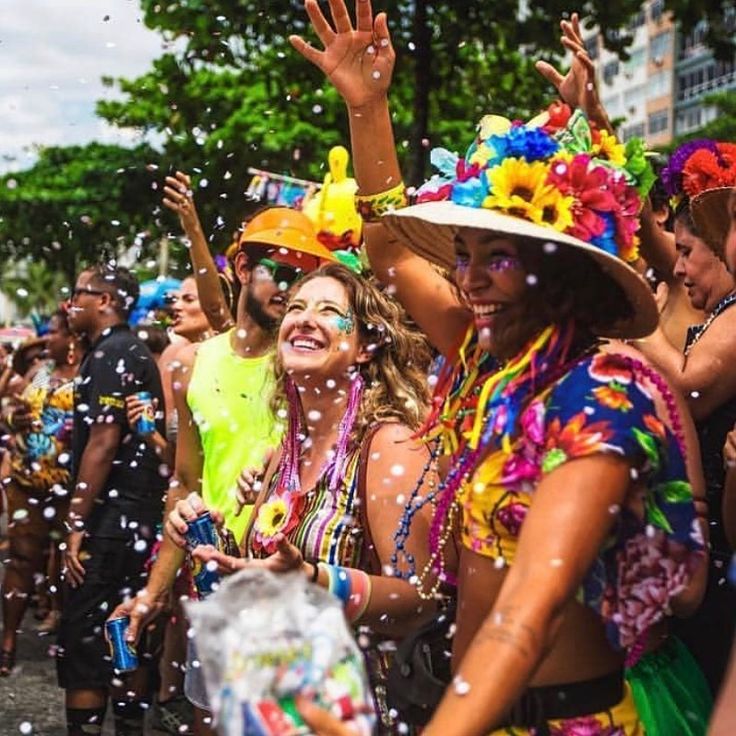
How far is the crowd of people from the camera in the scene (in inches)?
90.9

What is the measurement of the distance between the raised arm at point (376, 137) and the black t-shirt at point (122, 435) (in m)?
2.90

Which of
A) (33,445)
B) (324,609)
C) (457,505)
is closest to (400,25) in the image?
(33,445)

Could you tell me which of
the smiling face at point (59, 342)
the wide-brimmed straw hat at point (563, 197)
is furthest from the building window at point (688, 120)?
the wide-brimmed straw hat at point (563, 197)

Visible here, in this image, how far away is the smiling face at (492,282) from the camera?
254cm

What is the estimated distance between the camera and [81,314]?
6.32 metres

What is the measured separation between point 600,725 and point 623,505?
432mm

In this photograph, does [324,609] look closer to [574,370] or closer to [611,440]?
[611,440]

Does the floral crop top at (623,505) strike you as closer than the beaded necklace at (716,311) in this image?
Yes

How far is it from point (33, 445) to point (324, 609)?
6190 mm

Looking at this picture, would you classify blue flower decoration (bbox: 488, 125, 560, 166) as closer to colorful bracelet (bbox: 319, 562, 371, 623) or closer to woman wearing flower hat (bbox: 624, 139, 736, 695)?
woman wearing flower hat (bbox: 624, 139, 736, 695)

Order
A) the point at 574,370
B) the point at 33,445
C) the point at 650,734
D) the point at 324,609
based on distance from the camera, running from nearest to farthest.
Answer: the point at 324,609 → the point at 574,370 → the point at 650,734 → the point at 33,445

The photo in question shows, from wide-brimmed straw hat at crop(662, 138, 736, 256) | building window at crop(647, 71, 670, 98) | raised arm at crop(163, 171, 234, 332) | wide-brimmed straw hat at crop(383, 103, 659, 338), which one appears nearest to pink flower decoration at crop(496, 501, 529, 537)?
wide-brimmed straw hat at crop(383, 103, 659, 338)

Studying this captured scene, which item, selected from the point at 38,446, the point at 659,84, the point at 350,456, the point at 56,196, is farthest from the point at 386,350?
the point at 659,84

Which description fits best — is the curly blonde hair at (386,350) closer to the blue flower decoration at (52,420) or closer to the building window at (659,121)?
the blue flower decoration at (52,420)
